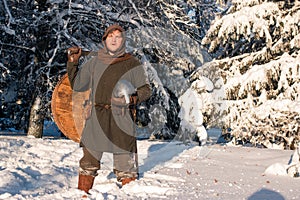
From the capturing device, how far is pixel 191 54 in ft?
37.3

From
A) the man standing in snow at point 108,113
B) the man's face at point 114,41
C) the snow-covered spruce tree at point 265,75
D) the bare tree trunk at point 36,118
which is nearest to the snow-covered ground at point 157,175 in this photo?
the man standing in snow at point 108,113

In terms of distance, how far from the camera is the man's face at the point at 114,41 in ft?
13.6

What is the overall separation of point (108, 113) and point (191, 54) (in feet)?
24.9

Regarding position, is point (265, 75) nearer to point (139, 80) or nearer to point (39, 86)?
point (139, 80)

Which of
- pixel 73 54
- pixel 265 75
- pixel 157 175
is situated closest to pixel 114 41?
pixel 73 54

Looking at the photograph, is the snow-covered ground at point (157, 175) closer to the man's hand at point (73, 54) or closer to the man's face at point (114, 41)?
the man's hand at point (73, 54)

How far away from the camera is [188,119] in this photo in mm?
10984

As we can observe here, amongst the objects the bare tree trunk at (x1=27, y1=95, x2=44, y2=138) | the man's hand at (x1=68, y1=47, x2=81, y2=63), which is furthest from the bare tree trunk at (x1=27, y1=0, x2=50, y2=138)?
the man's hand at (x1=68, y1=47, x2=81, y2=63)

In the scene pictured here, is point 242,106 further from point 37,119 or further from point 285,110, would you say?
point 37,119

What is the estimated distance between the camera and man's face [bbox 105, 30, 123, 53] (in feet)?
13.6

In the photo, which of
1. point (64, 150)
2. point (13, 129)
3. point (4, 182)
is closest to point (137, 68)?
point (4, 182)

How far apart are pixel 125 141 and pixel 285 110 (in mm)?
5153

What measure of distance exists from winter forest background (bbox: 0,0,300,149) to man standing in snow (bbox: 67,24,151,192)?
15.6 ft

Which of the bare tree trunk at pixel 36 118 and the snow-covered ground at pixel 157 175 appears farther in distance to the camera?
the bare tree trunk at pixel 36 118
